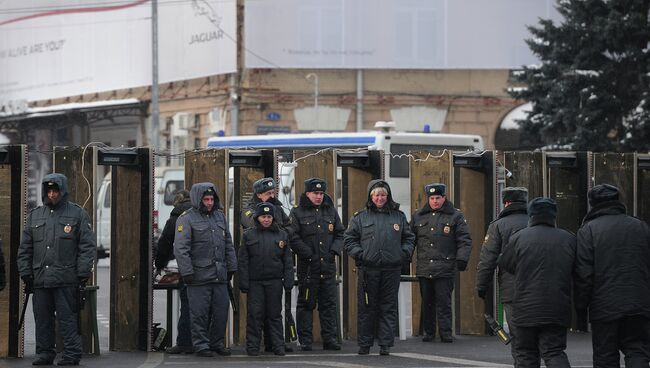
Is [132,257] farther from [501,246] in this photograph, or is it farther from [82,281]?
[501,246]

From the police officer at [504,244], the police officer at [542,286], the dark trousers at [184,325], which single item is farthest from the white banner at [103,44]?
the police officer at [542,286]

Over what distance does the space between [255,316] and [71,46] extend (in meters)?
38.7

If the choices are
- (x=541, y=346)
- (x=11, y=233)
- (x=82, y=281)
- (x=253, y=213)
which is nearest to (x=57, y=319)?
(x=82, y=281)

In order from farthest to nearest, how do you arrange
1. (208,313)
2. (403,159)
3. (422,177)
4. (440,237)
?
(403,159) → (422,177) → (440,237) → (208,313)

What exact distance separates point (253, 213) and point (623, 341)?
4861 millimetres

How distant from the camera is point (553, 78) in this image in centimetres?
3397

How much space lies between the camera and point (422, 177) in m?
17.4

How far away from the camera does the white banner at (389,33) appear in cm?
4338

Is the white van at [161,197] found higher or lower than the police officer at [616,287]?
higher

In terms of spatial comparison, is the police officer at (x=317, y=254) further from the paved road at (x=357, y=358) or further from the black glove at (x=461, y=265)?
the black glove at (x=461, y=265)

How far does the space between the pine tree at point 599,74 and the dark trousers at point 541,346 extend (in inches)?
852

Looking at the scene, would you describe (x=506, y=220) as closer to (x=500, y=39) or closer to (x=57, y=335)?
(x=57, y=335)

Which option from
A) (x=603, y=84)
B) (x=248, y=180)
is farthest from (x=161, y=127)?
(x=248, y=180)

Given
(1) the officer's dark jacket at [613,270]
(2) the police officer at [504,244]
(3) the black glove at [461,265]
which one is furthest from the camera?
(3) the black glove at [461,265]
